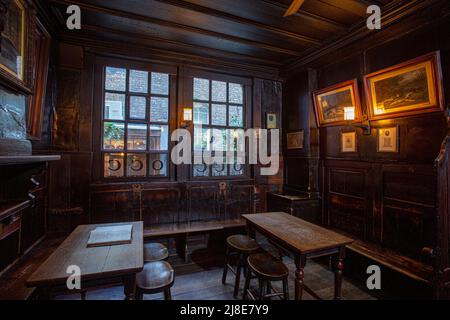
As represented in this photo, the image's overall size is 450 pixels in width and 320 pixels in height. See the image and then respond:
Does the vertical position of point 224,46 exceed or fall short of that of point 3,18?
it exceeds it

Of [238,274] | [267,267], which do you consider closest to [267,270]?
[267,267]

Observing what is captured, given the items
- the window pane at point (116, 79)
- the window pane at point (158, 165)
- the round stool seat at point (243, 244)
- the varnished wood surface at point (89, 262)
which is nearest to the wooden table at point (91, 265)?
the varnished wood surface at point (89, 262)

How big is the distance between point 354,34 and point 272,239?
2899 mm

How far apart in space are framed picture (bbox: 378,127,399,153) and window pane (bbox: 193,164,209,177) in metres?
2.52

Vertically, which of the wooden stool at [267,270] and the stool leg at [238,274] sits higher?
the wooden stool at [267,270]

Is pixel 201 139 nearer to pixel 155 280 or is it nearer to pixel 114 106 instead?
pixel 114 106

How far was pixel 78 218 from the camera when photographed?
3.08 metres

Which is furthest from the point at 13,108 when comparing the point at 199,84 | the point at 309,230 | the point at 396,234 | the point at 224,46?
the point at 396,234

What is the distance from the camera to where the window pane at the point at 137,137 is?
3.41 metres

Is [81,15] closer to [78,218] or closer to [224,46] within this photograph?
[224,46]

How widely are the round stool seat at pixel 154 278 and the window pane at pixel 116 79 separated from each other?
2573mm

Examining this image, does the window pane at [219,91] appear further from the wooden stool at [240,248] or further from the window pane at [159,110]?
the wooden stool at [240,248]

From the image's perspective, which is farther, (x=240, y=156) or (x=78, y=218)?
(x=240, y=156)

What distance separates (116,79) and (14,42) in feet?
5.01
